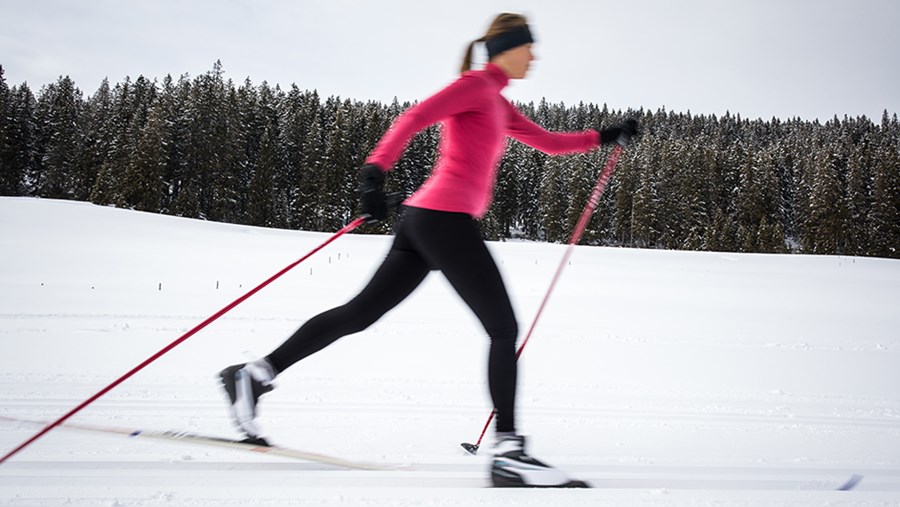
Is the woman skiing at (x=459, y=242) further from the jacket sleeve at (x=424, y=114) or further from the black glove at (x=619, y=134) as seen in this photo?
the black glove at (x=619, y=134)

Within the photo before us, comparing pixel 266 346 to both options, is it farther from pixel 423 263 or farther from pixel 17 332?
pixel 423 263

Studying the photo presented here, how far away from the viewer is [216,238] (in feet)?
75.8

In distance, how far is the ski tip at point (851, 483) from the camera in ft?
6.95

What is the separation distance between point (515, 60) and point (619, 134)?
1079mm

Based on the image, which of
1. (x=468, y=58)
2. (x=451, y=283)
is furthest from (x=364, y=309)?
(x=468, y=58)

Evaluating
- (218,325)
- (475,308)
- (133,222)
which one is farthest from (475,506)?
(133,222)

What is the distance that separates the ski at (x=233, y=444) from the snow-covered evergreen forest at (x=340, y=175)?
4035 centimetres

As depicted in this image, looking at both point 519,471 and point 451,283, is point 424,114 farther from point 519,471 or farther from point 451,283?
point 519,471

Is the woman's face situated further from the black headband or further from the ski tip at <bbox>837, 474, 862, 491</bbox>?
the ski tip at <bbox>837, 474, 862, 491</bbox>

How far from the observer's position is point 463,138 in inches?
79.7

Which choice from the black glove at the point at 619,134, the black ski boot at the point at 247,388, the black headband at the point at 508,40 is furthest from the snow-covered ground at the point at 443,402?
the black headband at the point at 508,40

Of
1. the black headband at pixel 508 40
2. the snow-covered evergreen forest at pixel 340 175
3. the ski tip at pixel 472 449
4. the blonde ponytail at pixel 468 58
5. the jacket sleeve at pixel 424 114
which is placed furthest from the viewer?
the snow-covered evergreen forest at pixel 340 175

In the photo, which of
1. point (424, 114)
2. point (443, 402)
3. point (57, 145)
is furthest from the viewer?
point (57, 145)

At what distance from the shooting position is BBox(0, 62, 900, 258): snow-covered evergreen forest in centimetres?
4531
